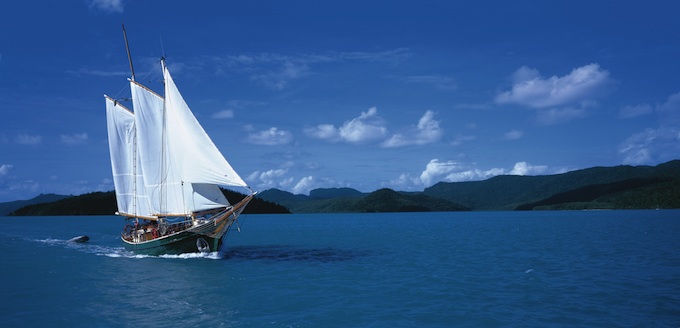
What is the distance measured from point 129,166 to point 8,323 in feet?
100

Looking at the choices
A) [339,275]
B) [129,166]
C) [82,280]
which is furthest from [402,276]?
[129,166]

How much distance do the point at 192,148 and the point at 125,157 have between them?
40.8 ft

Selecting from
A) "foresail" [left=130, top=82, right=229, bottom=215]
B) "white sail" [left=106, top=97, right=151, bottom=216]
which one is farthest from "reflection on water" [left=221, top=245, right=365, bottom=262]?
"white sail" [left=106, top=97, right=151, bottom=216]

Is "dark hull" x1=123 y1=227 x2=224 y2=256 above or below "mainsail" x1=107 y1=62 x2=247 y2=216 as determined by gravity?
below

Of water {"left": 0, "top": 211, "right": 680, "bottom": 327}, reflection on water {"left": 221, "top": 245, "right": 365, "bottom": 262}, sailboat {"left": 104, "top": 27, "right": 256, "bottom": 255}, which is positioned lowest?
water {"left": 0, "top": 211, "right": 680, "bottom": 327}

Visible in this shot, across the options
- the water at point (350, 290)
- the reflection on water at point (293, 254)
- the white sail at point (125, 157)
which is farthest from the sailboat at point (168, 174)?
the reflection on water at point (293, 254)

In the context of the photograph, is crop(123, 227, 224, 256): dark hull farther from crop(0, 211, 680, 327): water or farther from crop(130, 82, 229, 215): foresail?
crop(130, 82, 229, 215): foresail

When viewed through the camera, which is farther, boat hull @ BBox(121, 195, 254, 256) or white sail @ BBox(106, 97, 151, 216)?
white sail @ BBox(106, 97, 151, 216)

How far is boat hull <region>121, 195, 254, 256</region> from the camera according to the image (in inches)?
1729

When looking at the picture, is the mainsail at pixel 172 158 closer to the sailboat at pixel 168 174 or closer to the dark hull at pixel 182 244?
the sailboat at pixel 168 174

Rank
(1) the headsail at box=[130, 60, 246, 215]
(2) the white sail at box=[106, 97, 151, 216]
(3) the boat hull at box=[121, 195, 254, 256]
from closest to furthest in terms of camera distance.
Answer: (1) the headsail at box=[130, 60, 246, 215]
(3) the boat hull at box=[121, 195, 254, 256]
(2) the white sail at box=[106, 97, 151, 216]

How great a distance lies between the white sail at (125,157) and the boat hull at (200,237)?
5553 mm

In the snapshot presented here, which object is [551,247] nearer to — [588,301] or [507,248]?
[507,248]

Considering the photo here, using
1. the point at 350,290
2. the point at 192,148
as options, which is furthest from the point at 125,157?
the point at 350,290
